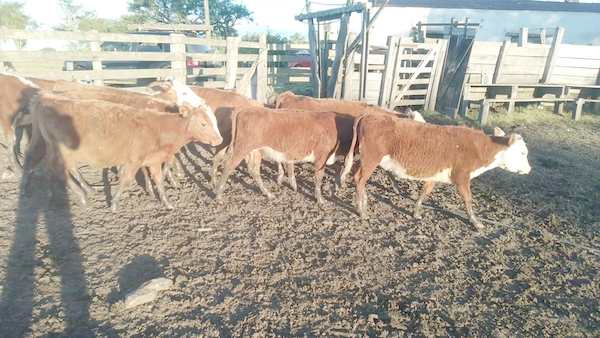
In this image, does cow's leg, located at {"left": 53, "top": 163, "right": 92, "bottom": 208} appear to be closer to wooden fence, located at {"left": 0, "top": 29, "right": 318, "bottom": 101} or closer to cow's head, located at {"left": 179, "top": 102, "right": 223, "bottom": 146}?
cow's head, located at {"left": 179, "top": 102, "right": 223, "bottom": 146}

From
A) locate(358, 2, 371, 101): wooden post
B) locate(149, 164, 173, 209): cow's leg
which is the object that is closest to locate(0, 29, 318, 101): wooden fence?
locate(358, 2, 371, 101): wooden post

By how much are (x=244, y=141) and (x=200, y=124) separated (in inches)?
27.8

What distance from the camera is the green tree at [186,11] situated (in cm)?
3638

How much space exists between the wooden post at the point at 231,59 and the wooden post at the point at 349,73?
10.9 feet

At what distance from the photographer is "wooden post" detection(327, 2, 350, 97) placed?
1188cm

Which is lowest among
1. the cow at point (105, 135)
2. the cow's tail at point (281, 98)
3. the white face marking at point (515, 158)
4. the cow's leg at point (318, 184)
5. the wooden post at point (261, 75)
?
the cow's leg at point (318, 184)

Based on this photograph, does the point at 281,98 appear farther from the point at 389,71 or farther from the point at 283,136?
the point at 389,71

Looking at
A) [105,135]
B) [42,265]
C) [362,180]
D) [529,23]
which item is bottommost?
[42,265]

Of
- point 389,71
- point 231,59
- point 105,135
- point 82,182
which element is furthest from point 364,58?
point 82,182

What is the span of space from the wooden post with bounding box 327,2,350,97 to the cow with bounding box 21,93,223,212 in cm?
719

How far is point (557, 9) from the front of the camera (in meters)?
30.7

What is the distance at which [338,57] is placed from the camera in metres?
12.3

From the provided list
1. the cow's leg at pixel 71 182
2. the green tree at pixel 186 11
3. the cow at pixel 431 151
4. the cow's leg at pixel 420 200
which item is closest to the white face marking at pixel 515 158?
the cow at pixel 431 151

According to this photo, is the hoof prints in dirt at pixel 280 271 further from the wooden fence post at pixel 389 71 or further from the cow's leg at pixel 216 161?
the wooden fence post at pixel 389 71
